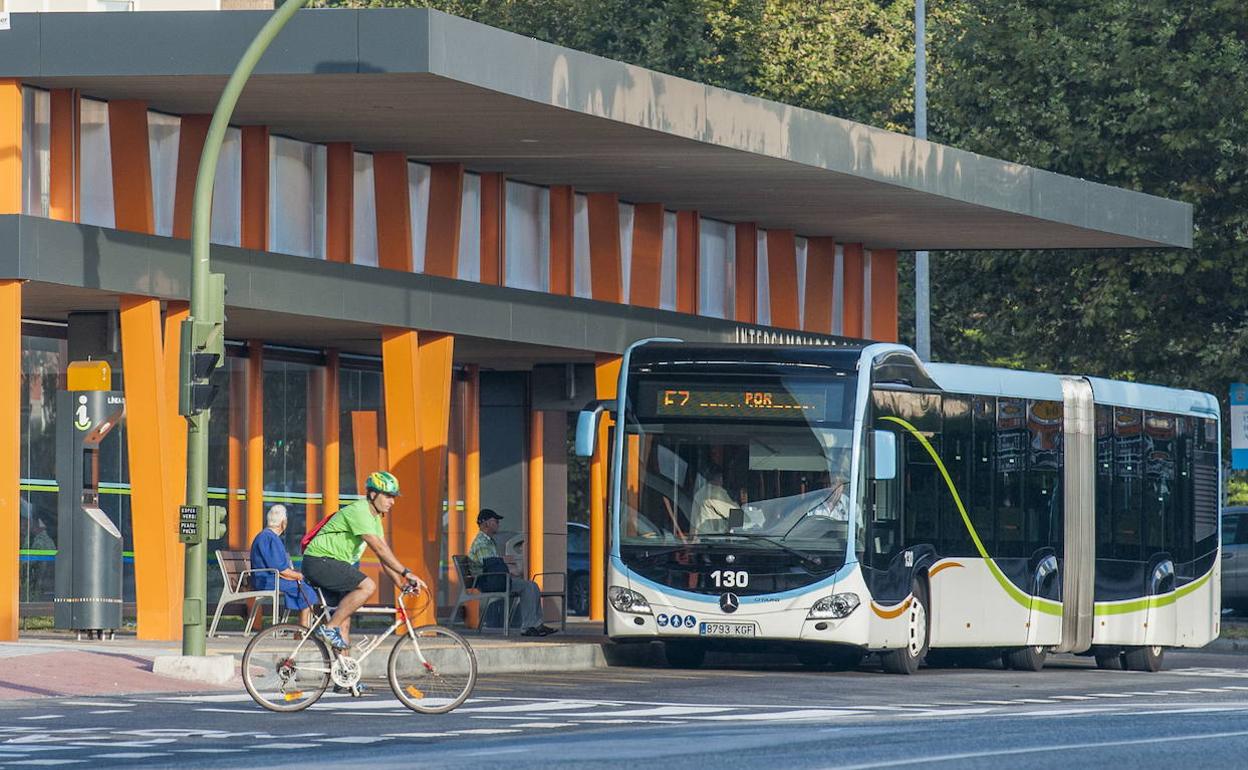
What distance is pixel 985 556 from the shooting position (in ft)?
80.9

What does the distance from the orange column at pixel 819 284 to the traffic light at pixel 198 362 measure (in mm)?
16790

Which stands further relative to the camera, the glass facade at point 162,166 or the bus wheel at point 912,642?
the glass facade at point 162,166

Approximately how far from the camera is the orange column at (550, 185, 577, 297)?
102ft

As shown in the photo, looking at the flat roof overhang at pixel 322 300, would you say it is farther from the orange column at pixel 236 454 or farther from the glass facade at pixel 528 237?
the orange column at pixel 236 454

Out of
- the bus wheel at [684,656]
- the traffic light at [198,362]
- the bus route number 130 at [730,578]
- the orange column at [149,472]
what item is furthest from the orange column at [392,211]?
the traffic light at [198,362]

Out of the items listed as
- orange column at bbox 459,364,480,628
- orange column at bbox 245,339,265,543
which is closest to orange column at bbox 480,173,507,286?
orange column at bbox 245,339,265,543

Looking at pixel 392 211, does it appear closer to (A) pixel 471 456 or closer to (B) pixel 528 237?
(B) pixel 528 237

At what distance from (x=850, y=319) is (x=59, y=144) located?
16184 millimetres

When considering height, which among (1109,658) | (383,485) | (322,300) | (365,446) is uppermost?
(322,300)

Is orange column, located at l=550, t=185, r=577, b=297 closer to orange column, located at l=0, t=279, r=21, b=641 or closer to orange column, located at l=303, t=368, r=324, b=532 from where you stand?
orange column, located at l=303, t=368, r=324, b=532

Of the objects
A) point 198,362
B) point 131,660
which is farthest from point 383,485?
point 131,660

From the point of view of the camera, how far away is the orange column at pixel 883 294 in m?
39.0

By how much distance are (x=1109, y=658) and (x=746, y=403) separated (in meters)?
7.22

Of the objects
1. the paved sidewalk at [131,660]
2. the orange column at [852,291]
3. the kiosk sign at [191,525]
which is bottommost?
the paved sidewalk at [131,660]
